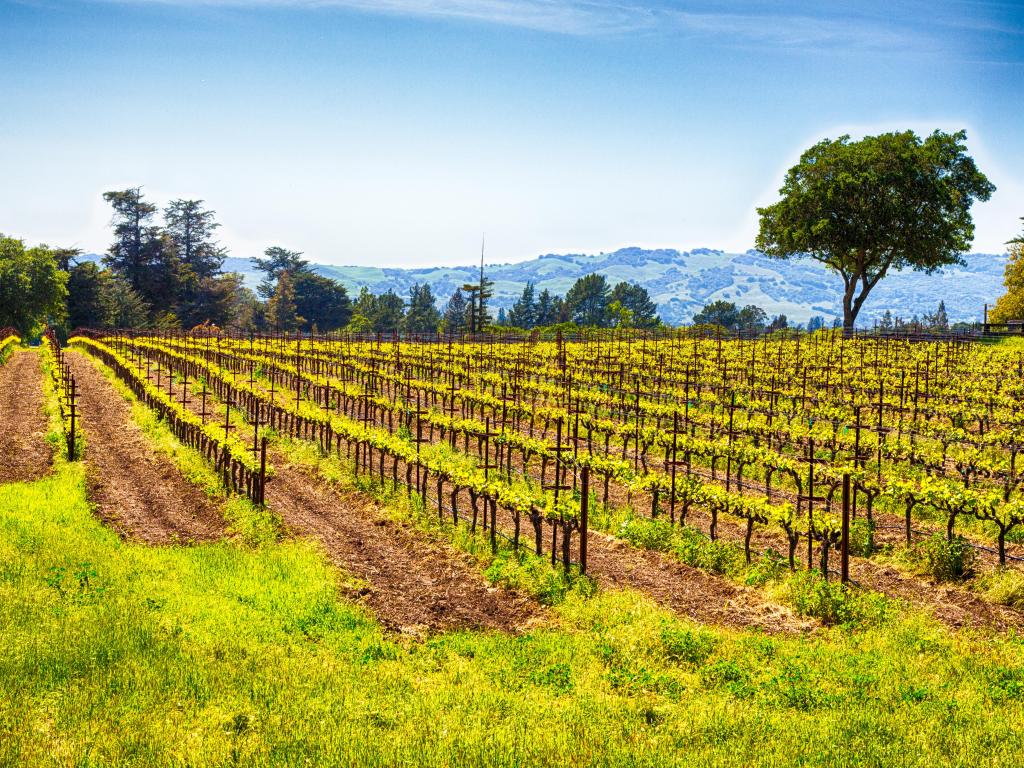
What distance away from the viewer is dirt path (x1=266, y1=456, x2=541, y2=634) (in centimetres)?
1294

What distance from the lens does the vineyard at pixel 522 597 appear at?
8.73 m

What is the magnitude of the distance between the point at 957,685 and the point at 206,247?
123m

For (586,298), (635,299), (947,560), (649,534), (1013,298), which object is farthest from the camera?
(635,299)

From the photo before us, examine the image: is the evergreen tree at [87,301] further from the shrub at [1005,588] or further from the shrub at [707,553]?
the shrub at [1005,588]

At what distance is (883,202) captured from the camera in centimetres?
6119

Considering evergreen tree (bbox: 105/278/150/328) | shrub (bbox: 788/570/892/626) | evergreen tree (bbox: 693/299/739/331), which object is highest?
evergreen tree (bbox: 693/299/739/331)

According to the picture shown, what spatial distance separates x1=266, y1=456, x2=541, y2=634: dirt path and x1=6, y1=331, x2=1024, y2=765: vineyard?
0.07m

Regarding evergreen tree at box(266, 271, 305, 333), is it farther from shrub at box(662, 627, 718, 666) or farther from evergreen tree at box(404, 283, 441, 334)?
shrub at box(662, 627, 718, 666)

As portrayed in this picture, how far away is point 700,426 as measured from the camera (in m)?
27.5

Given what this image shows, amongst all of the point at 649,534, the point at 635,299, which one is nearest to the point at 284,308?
the point at 635,299

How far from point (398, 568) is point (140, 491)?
9.11m

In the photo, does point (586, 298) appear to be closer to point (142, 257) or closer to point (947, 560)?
point (142, 257)

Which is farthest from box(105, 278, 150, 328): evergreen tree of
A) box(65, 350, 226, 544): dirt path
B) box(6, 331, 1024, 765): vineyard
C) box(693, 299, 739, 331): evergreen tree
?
box(693, 299, 739, 331): evergreen tree

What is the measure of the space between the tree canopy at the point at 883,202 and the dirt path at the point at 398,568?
5116cm
